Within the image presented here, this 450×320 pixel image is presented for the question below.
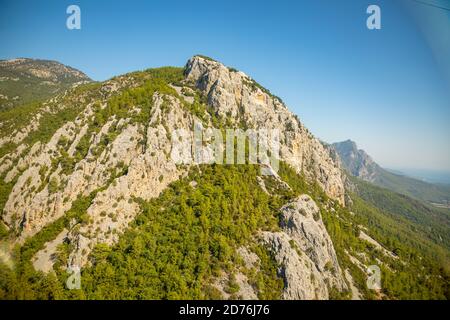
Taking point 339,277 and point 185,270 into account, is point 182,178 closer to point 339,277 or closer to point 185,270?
point 185,270

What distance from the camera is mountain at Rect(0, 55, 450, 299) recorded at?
165 ft

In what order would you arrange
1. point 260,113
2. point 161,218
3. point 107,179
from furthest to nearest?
point 260,113, point 107,179, point 161,218

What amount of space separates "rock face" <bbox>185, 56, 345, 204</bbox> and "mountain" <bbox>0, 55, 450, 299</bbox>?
6.30 ft

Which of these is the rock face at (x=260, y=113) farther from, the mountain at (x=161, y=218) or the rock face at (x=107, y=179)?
the rock face at (x=107, y=179)

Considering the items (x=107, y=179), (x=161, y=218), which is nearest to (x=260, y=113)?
(x=161, y=218)

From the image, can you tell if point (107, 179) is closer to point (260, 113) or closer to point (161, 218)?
point (161, 218)

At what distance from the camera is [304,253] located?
6291 centimetres

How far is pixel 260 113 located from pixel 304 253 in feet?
189

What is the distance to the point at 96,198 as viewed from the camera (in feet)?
185

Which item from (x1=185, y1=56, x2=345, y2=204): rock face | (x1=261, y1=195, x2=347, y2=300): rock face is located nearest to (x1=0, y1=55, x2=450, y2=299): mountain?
(x1=261, y1=195, x2=347, y2=300): rock face

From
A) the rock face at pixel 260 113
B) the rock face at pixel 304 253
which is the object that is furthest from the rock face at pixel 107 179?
the rock face at pixel 260 113

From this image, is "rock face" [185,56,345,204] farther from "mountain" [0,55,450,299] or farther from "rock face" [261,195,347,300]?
"rock face" [261,195,347,300]
